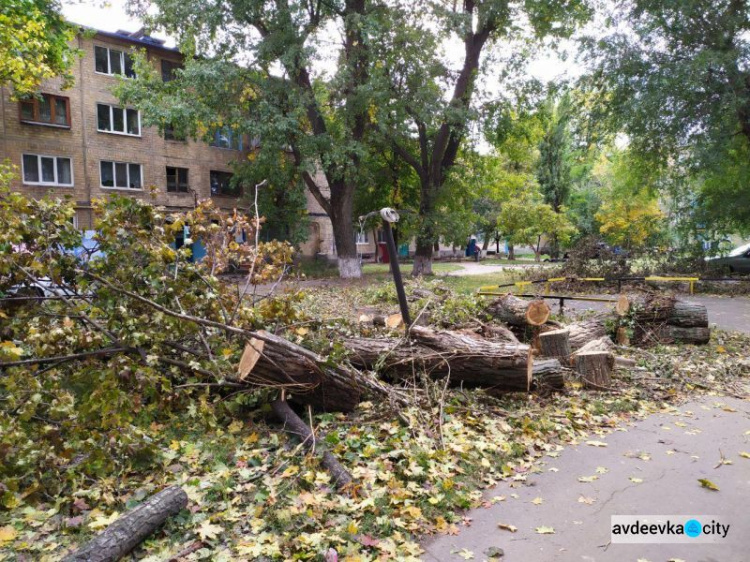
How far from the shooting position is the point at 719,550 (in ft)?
10.4

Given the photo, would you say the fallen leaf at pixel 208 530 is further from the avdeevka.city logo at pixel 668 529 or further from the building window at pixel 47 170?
the building window at pixel 47 170

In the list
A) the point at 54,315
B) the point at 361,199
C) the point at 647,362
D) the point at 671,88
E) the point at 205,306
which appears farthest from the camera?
the point at 361,199

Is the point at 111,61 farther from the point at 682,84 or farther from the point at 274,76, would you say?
the point at 682,84

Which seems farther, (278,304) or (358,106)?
(358,106)

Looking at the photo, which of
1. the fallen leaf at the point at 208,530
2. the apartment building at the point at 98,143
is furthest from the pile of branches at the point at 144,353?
the apartment building at the point at 98,143

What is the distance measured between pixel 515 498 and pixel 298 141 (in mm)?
16640

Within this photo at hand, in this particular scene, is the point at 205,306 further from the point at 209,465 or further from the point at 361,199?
the point at 361,199

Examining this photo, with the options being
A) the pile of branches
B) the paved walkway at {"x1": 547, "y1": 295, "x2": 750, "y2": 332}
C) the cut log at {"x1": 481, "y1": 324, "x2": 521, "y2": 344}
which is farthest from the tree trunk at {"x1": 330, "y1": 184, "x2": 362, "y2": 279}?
the pile of branches

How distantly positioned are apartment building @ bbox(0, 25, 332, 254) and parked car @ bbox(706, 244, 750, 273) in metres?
19.3

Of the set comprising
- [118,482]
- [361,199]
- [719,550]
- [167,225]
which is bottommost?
[719,550]

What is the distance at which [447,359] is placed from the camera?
544 centimetres

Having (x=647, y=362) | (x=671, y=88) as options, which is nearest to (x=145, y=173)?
(x=671, y=88)

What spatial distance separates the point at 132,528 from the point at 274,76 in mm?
17707

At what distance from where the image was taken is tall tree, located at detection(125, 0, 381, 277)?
17.1m
